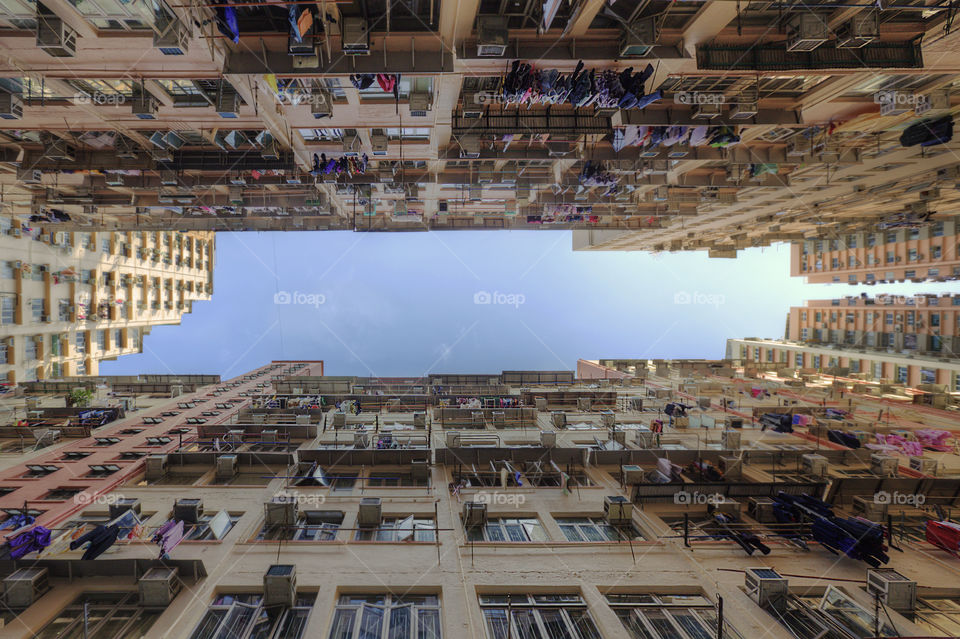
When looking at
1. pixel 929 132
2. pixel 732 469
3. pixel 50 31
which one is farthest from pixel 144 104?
pixel 929 132

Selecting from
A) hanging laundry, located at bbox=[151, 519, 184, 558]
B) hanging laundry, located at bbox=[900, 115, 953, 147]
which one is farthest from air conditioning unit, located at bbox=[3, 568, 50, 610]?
hanging laundry, located at bbox=[900, 115, 953, 147]

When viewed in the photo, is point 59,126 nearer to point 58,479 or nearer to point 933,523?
point 58,479

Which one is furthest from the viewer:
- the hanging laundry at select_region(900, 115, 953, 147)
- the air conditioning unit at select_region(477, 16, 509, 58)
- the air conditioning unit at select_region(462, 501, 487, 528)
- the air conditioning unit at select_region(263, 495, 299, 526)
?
the hanging laundry at select_region(900, 115, 953, 147)

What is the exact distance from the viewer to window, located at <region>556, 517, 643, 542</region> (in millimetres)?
12430

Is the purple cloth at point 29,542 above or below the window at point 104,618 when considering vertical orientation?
above

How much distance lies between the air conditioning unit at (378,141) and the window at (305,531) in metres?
15.7

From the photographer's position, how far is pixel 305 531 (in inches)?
486

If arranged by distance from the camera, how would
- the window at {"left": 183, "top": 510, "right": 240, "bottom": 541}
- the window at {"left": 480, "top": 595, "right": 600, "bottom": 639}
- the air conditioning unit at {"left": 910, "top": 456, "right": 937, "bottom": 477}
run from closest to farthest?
the window at {"left": 480, "top": 595, "right": 600, "bottom": 639} < the window at {"left": 183, "top": 510, "right": 240, "bottom": 541} < the air conditioning unit at {"left": 910, "top": 456, "right": 937, "bottom": 477}

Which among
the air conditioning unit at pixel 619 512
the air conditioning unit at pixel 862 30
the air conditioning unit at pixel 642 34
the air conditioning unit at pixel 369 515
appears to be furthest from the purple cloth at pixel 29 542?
the air conditioning unit at pixel 862 30

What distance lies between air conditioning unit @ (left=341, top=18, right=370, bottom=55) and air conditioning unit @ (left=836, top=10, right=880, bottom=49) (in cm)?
1392

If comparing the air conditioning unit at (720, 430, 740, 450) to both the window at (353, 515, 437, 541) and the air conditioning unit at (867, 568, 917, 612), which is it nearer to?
the air conditioning unit at (867, 568, 917, 612)

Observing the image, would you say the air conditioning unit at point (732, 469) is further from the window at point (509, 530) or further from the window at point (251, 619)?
the window at point (251, 619)

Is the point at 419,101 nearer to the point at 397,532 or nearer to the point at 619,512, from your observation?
the point at 397,532

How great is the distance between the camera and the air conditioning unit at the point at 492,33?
10922 mm
